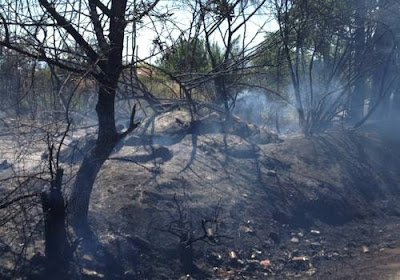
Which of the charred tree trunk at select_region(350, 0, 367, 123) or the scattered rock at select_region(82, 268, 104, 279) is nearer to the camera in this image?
the scattered rock at select_region(82, 268, 104, 279)

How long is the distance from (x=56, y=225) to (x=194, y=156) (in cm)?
394

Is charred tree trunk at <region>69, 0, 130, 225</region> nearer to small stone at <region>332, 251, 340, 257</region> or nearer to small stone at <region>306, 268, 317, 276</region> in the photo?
small stone at <region>306, 268, 317, 276</region>

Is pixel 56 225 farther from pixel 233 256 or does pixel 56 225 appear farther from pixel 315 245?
pixel 315 245

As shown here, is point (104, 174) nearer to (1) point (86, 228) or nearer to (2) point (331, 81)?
(1) point (86, 228)

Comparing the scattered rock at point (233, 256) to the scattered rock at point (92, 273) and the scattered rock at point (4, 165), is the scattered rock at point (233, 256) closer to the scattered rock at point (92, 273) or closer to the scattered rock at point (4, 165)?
the scattered rock at point (92, 273)

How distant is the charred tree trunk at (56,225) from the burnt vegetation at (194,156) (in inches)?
0.5

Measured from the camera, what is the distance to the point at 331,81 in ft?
38.7

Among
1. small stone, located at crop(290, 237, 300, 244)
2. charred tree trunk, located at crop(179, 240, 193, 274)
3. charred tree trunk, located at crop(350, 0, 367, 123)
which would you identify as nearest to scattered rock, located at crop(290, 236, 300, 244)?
small stone, located at crop(290, 237, 300, 244)

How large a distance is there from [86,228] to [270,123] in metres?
8.62

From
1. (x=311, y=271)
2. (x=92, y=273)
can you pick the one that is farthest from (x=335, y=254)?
(x=92, y=273)

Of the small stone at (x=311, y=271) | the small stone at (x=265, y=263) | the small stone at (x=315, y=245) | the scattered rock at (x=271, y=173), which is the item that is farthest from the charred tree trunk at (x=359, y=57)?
the small stone at (x=265, y=263)

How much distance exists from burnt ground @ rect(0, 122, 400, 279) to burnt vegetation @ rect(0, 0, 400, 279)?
2 cm

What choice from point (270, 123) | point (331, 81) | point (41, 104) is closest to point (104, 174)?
point (41, 104)

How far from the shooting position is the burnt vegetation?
5.36 m
